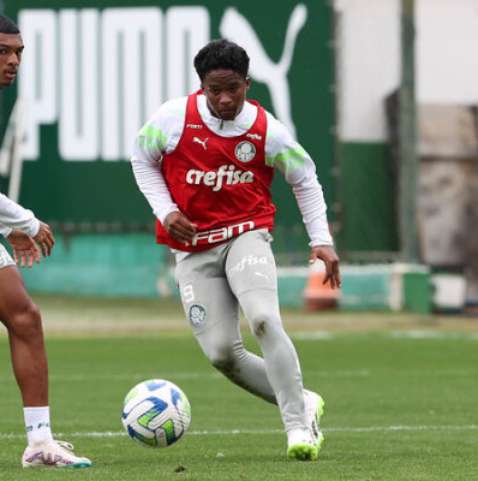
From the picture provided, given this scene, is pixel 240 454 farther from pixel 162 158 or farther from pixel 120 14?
pixel 120 14

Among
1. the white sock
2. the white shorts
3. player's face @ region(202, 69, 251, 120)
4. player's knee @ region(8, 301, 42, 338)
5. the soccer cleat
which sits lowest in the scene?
the soccer cleat

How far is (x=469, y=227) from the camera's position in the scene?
35.6 meters

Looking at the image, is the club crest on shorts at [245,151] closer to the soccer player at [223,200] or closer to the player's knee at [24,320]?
the soccer player at [223,200]

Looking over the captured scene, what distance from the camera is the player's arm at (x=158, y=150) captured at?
9.41 meters

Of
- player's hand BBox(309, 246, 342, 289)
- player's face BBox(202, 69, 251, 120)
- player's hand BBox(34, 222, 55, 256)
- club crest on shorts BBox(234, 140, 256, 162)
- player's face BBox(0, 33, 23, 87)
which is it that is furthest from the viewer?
club crest on shorts BBox(234, 140, 256, 162)

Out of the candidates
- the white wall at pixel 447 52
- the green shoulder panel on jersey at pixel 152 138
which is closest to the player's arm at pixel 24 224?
the green shoulder panel on jersey at pixel 152 138

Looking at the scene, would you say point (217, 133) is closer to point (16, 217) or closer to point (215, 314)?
point (215, 314)

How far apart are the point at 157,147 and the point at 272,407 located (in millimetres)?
4404

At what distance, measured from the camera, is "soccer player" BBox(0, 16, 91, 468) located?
860 centimetres

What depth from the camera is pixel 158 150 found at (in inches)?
374

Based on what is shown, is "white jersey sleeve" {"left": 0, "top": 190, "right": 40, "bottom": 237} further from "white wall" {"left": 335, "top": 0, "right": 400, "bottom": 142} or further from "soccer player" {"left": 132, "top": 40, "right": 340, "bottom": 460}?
"white wall" {"left": 335, "top": 0, "right": 400, "bottom": 142}

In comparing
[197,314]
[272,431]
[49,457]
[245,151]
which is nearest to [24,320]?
[49,457]

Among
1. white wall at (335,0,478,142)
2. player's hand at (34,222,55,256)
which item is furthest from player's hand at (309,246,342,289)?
white wall at (335,0,478,142)

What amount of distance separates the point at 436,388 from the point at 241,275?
608cm
